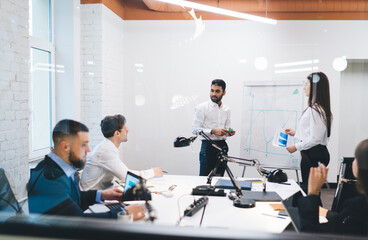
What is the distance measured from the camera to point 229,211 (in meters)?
1.82

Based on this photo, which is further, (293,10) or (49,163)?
(293,10)

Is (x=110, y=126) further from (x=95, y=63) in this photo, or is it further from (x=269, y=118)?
(x=269, y=118)

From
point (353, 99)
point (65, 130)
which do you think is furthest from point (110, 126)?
point (353, 99)

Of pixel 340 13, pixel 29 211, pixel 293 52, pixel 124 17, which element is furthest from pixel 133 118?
pixel 340 13

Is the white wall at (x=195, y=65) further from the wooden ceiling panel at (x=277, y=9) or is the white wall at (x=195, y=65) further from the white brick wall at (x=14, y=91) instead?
the white brick wall at (x=14, y=91)

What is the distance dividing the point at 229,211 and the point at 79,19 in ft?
9.87

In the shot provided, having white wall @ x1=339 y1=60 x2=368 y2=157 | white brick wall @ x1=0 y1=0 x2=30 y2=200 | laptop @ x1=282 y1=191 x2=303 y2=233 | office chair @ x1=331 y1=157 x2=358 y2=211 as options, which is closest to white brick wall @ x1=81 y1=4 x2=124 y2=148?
white brick wall @ x1=0 y1=0 x2=30 y2=200

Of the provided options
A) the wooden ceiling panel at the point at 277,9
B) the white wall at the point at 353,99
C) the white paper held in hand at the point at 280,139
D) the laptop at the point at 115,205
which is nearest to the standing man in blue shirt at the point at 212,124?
the white paper held in hand at the point at 280,139

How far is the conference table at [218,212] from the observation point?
5.28 ft

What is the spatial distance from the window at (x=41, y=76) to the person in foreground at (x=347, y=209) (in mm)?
2086

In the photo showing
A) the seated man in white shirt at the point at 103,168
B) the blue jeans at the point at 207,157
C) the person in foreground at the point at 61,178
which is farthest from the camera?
the blue jeans at the point at 207,157

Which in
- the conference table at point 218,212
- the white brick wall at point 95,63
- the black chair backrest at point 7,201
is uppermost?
the white brick wall at point 95,63

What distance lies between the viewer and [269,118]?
154 inches

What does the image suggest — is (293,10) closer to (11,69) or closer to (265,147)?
(265,147)
